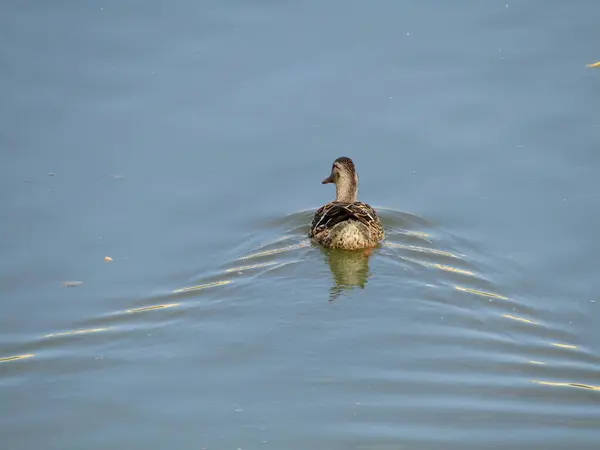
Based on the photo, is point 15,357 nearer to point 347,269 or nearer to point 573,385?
point 347,269

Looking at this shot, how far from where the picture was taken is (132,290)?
11.2 metres

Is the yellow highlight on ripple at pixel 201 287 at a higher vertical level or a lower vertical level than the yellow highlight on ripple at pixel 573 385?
higher

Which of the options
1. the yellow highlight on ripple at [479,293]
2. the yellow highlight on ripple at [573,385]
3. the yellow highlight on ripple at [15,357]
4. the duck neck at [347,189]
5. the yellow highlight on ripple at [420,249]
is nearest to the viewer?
the yellow highlight on ripple at [573,385]

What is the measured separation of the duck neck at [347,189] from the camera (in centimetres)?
1335

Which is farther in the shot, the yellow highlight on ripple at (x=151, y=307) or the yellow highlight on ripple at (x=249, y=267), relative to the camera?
the yellow highlight on ripple at (x=249, y=267)

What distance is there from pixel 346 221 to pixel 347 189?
29.3 inches

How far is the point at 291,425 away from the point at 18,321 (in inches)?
134

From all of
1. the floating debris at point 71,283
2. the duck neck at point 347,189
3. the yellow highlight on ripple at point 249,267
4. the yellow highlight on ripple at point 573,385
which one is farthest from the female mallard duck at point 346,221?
the yellow highlight on ripple at point 573,385

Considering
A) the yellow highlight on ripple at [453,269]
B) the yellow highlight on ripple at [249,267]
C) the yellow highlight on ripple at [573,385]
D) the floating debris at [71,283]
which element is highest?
the yellow highlight on ripple at [453,269]

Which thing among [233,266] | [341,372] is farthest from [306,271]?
[341,372]

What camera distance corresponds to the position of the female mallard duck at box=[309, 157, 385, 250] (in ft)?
41.7

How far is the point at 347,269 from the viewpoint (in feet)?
40.2

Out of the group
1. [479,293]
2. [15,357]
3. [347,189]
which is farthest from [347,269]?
[15,357]

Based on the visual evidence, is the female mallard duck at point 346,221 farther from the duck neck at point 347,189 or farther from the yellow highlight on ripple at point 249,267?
the yellow highlight on ripple at point 249,267
